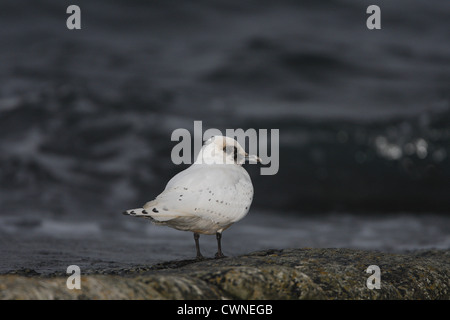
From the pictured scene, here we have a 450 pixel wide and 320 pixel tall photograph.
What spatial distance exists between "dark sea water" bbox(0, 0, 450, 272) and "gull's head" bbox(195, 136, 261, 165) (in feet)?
7.32

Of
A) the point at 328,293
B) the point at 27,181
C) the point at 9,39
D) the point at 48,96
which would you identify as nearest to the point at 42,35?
the point at 9,39

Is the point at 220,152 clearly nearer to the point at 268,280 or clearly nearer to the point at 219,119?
the point at 268,280

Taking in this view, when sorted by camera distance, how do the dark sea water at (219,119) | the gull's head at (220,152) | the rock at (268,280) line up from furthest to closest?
the dark sea water at (219,119)
the gull's head at (220,152)
the rock at (268,280)

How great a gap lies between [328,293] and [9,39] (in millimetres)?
17169

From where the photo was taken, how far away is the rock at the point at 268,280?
3.80 meters

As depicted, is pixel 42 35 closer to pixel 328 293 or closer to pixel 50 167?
pixel 50 167

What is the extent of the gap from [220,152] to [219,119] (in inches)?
391

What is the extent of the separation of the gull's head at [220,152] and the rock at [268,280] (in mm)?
1205

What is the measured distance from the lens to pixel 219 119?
16.2 meters

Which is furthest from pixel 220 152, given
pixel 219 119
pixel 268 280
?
pixel 219 119

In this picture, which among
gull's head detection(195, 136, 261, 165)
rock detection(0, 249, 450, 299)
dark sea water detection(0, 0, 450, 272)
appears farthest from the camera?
dark sea water detection(0, 0, 450, 272)

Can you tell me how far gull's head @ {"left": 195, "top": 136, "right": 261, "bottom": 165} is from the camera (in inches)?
249

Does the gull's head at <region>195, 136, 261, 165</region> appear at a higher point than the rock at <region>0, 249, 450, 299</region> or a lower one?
higher

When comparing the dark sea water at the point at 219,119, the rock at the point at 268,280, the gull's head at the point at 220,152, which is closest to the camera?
the rock at the point at 268,280
